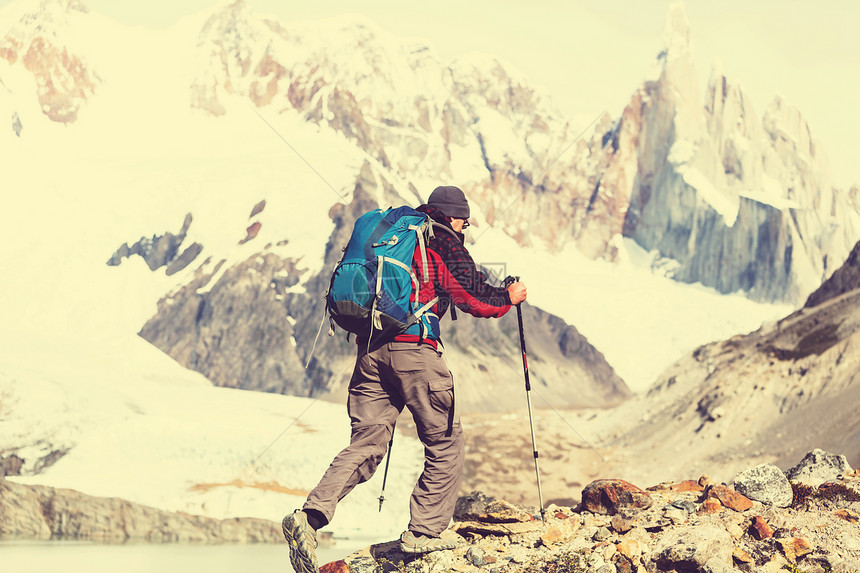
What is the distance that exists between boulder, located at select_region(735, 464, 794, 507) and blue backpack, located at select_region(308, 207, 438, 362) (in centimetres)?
317

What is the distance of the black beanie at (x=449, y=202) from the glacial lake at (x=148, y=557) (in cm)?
1121

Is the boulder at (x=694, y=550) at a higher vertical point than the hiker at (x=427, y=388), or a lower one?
lower

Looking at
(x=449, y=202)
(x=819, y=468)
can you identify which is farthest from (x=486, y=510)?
(x=819, y=468)

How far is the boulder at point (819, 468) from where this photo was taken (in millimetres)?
8688

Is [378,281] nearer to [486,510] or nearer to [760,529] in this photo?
[486,510]

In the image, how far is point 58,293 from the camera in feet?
201

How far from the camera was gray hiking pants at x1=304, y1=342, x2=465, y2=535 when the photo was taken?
21.7 feet

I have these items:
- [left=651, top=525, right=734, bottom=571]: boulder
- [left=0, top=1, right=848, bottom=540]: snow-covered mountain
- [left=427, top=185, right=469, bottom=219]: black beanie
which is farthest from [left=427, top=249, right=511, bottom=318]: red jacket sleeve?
[left=0, top=1, right=848, bottom=540]: snow-covered mountain

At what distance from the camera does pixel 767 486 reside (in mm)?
7695

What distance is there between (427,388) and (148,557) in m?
16.0

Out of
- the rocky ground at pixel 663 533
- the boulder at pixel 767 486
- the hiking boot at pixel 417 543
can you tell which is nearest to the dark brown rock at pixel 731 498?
the rocky ground at pixel 663 533

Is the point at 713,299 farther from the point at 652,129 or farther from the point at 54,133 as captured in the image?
the point at 54,133

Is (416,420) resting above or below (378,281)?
below

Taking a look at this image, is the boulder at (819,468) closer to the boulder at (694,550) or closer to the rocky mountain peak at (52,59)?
the boulder at (694,550)
